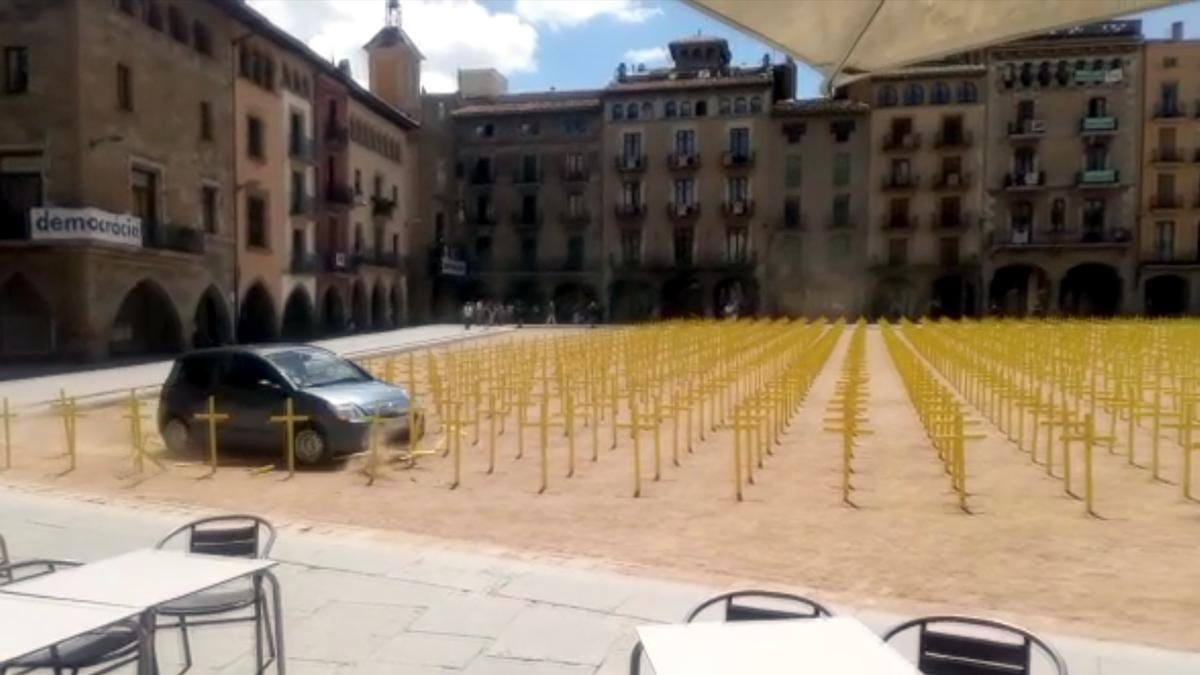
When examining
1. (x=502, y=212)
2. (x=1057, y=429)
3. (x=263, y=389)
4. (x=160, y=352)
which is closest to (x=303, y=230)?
(x=160, y=352)

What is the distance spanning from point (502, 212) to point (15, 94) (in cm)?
3686

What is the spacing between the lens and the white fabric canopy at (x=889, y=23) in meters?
3.55

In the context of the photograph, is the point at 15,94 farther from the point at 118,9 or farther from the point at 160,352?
the point at 160,352

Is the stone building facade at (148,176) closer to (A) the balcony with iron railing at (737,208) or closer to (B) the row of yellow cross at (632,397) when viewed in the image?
(B) the row of yellow cross at (632,397)

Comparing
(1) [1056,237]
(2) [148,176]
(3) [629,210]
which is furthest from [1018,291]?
(2) [148,176]

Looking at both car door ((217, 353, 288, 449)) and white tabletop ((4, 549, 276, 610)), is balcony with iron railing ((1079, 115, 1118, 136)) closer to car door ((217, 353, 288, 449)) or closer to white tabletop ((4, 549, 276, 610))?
car door ((217, 353, 288, 449))

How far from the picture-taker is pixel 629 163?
A: 59094 millimetres

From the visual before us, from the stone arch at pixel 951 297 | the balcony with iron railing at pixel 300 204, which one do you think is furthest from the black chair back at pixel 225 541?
the stone arch at pixel 951 297

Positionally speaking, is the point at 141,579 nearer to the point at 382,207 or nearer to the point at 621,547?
the point at 621,547

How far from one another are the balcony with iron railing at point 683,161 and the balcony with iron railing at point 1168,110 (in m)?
25.5

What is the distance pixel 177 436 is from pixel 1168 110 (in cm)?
5679

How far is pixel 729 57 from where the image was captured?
64938 millimetres

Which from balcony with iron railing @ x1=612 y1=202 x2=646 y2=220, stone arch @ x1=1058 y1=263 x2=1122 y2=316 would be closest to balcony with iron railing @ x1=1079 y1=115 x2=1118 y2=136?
stone arch @ x1=1058 y1=263 x2=1122 y2=316

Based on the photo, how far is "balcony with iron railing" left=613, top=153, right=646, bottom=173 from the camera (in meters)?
59.0
